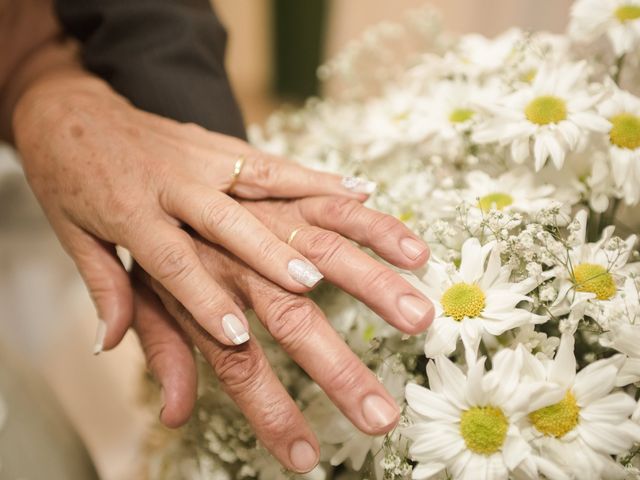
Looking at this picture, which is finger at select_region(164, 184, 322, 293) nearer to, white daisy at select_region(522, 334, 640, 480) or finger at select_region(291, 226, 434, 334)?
finger at select_region(291, 226, 434, 334)

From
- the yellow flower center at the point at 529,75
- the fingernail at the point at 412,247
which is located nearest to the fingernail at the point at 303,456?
the fingernail at the point at 412,247

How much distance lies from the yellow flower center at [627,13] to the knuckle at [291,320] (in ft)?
1.59

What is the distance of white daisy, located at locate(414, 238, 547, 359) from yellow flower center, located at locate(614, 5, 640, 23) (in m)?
0.34

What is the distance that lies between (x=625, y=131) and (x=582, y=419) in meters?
0.31

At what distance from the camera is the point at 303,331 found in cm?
60

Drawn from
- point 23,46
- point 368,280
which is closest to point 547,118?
point 368,280

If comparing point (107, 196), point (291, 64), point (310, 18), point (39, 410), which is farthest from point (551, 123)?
point (291, 64)

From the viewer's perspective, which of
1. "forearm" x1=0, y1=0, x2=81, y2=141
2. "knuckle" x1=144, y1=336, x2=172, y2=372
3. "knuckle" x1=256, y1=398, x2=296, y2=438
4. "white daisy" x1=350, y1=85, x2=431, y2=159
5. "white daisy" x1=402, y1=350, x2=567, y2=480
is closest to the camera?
"white daisy" x1=402, y1=350, x2=567, y2=480

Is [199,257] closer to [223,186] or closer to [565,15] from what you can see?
[223,186]

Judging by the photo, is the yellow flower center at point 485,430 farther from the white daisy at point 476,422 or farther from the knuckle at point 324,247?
the knuckle at point 324,247

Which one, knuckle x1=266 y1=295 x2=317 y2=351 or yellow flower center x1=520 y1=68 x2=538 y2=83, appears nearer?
knuckle x1=266 y1=295 x2=317 y2=351

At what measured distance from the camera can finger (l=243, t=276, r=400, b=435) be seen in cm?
56

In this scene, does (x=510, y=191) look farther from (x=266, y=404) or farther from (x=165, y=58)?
(x=165, y=58)

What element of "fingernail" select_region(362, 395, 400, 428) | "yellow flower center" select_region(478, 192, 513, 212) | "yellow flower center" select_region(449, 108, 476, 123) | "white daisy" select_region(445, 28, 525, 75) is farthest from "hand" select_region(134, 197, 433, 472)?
"white daisy" select_region(445, 28, 525, 75)
